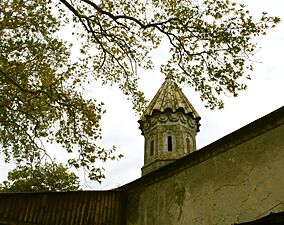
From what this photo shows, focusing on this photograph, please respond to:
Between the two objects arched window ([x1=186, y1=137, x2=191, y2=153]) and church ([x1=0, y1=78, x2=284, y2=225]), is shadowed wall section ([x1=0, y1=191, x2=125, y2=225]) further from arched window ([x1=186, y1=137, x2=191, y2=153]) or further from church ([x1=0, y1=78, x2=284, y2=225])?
arched window ([x1=186, y1=137, x2=191, y2=153])

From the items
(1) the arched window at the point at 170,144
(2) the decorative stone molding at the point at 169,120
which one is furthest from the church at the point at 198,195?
(2) the decorative stone molding at the point at 169,120

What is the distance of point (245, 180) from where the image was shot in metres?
8.68

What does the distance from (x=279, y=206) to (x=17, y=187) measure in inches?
733

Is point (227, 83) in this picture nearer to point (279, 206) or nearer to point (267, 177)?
point (267, 177)

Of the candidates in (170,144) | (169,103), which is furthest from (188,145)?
(169,103)

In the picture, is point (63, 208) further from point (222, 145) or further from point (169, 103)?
point (169, 103)

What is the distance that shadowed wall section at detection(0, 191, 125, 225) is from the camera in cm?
1108

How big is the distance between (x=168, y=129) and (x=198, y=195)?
10.5 meters

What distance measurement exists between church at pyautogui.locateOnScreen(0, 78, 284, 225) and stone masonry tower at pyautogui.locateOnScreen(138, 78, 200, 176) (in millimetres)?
6801

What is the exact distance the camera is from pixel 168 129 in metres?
20.3

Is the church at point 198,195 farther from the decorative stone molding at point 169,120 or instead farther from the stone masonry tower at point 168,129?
the decorative stone molding at point 169,120

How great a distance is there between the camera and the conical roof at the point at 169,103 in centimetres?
2089

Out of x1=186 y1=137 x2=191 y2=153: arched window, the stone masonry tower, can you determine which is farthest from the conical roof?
x1=186 y1=137 x2=191 y2=153: arched window

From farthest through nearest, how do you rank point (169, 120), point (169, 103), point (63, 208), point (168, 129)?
point (169, 103)
point (169, 120)
point (168, 129)
point (63, 208)
